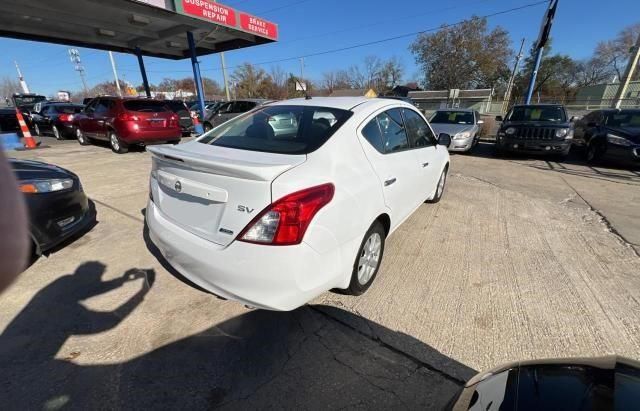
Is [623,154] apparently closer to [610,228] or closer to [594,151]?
[594,151]

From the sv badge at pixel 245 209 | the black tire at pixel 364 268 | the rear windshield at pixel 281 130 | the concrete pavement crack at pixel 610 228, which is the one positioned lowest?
the concrete pavement crack at pixel 610 228

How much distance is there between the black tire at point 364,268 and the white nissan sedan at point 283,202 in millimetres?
12

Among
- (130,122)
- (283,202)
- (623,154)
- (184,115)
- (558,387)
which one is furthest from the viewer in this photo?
(184,115)

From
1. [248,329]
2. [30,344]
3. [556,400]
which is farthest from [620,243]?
[30,344]

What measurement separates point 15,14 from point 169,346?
46.6 ft

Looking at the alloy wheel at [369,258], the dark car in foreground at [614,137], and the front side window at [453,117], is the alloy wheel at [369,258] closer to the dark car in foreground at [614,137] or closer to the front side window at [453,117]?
the dark car in foreground at [614,137]

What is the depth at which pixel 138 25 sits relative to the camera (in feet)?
38.1

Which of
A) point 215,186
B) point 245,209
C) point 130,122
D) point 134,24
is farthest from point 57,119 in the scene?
point 245,209

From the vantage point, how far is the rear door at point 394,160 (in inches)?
106

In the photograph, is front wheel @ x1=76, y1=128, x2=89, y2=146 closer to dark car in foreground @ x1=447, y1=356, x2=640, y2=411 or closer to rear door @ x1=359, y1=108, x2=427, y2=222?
rear door @ x1=359, y1=108, x2=427, y2=222

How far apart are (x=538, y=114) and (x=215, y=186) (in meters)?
11.1

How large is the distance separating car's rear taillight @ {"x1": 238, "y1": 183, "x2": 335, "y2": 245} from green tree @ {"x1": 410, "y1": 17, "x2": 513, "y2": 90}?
4407 cm

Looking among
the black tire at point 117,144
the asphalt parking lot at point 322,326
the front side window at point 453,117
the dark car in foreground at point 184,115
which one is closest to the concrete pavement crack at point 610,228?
the asphalt parking lot at point 322,326

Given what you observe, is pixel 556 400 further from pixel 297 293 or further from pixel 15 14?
pixel 15 14
